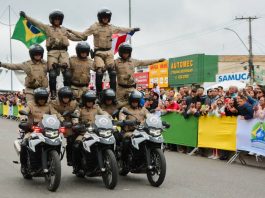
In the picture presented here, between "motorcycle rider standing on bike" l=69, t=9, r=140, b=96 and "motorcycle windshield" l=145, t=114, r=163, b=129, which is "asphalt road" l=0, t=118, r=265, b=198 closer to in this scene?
"motorcycle windshield" l=145, t=114, r=163, b=129

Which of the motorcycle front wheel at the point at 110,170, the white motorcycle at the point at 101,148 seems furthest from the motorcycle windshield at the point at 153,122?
the motorcycle front wheel at the point at 110,170

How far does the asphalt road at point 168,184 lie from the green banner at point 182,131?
2823mm

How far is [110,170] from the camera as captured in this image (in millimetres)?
10055

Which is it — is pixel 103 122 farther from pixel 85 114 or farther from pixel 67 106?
pixel 67 106

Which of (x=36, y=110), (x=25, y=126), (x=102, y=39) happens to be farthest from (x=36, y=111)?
(x=102, y=39)

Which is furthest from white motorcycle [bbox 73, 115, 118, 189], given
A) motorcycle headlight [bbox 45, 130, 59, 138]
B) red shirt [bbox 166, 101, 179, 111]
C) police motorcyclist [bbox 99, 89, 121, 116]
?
red shirt [bbox 166, 101, 179, 111]

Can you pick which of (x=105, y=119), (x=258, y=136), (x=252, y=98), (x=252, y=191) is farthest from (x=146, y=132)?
(x=252, y=98)

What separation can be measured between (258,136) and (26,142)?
6036 mm

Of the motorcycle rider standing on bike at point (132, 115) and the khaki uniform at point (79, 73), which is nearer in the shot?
the motorcycle rider standing on bike at point (132, 115)

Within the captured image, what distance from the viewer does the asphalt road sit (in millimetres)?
9562

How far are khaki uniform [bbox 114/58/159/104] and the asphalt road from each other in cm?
191

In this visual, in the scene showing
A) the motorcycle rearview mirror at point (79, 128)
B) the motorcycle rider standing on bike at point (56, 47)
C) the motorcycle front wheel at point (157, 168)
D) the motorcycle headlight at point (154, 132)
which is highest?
the motorcycle rider standing on bike at point (56, 47)

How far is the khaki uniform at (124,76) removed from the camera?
41.9 feet

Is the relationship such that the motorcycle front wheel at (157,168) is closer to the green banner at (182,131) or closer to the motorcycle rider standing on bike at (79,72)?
the motorcycle rider standing on bike at (79,72)
